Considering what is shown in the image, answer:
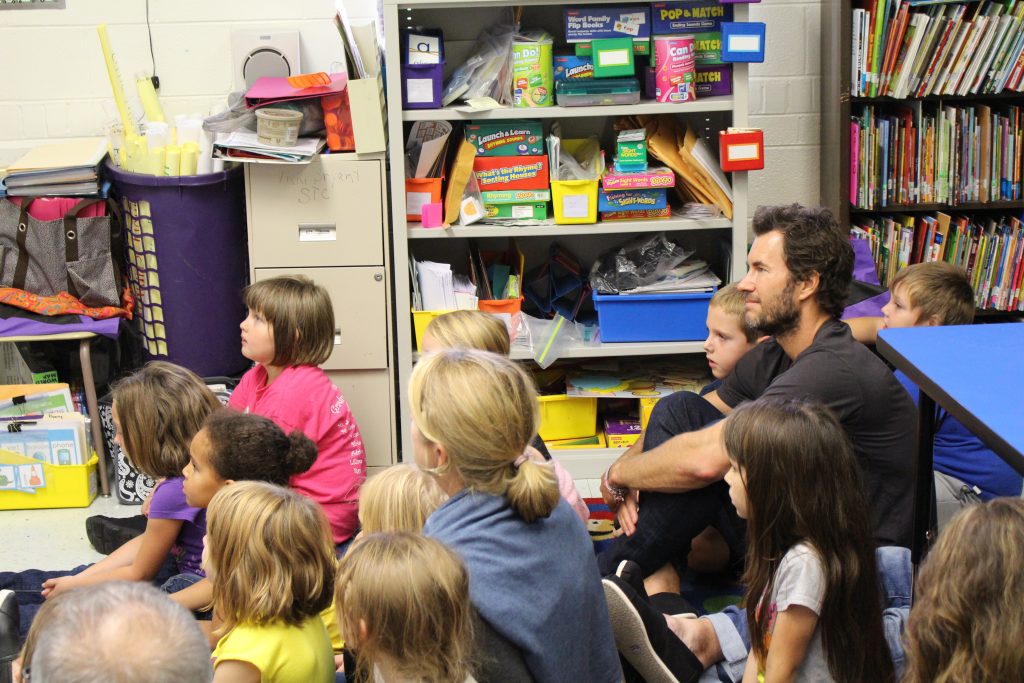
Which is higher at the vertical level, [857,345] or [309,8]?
[309,8]

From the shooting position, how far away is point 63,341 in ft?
12.4

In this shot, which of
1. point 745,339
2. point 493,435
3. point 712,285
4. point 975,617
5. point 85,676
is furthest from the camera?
point 712,285

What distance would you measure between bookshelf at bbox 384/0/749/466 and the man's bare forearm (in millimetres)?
1014

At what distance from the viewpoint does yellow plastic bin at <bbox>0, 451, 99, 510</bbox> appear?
3461 mm

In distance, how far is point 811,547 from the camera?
187cm

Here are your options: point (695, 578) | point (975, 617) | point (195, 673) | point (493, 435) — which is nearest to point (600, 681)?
point (493, 435)

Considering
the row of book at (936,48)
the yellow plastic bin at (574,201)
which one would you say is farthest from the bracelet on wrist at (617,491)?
the row of book at (936,48)

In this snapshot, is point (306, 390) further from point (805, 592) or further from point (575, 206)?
point (805, 592)

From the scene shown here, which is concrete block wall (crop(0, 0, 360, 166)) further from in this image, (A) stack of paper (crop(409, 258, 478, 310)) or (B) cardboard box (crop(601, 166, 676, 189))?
(B) cardboard box (crop(601, 166, 676, 189))

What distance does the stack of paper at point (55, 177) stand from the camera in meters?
3.55

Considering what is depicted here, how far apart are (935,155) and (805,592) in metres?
2.47

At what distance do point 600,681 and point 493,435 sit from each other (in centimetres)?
47

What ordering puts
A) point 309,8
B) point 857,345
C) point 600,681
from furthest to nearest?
point 309,8, point 857,345, point 600,681

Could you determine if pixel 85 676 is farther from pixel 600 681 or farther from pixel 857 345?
pixel 857 345
